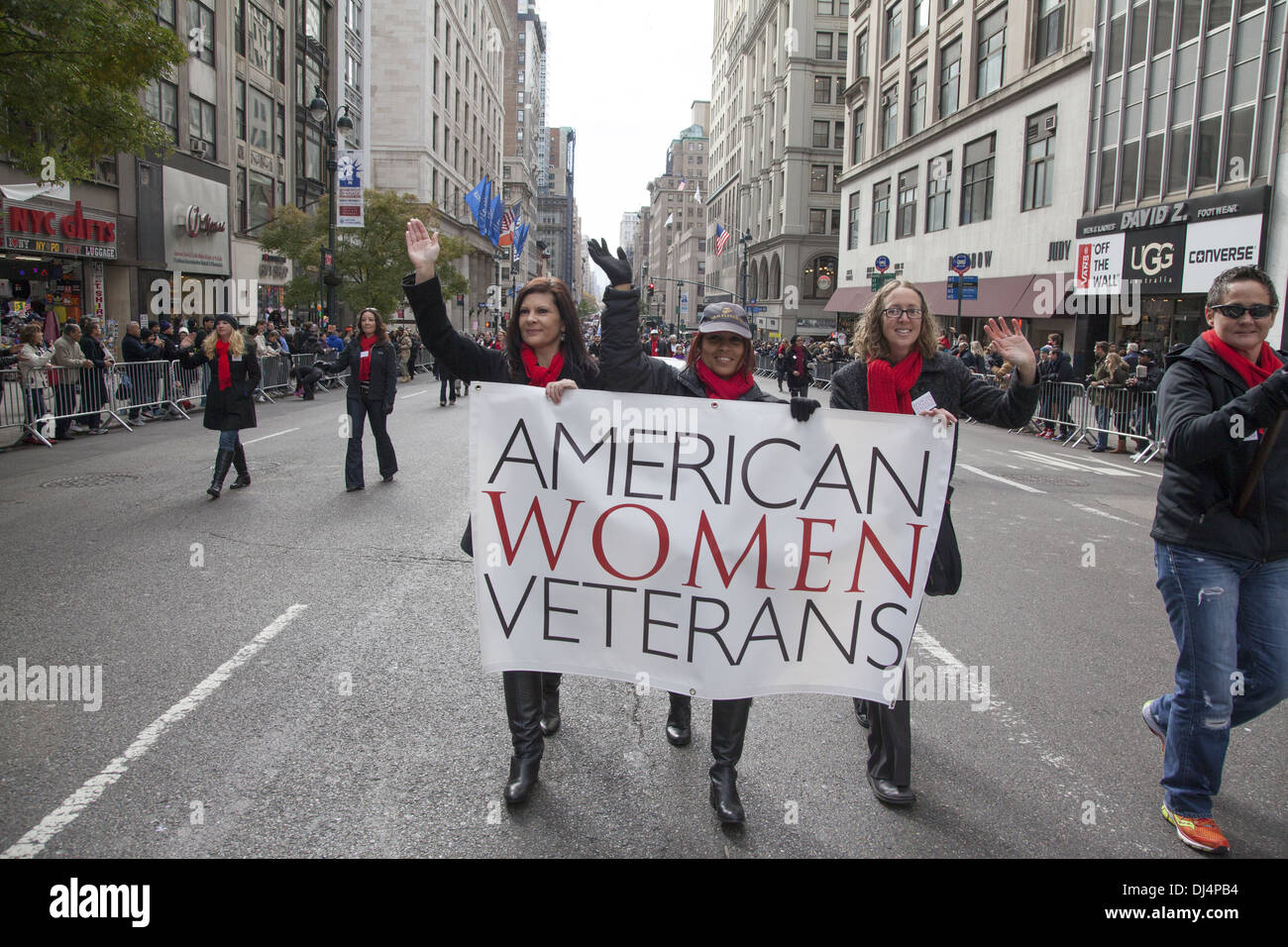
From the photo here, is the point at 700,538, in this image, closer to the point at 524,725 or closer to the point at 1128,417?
the point at 524,725

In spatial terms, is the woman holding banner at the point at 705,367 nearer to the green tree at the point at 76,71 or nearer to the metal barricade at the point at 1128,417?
the green tree at the point at 76,71

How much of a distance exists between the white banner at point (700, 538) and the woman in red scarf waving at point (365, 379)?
282 inches

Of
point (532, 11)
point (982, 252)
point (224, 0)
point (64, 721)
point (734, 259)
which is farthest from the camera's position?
point (532, 11)

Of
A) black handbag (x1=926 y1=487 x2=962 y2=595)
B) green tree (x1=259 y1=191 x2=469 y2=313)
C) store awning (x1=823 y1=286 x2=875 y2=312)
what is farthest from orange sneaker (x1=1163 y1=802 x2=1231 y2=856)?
store awning (x1=823 y1=286 x2=875 y2=312)

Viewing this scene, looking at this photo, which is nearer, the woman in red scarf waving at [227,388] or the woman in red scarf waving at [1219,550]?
the woman in red scarf waving at [1219,550]

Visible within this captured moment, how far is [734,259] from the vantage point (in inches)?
3853

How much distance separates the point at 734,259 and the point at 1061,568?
3672 inches

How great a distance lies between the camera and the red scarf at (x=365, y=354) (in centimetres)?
1056

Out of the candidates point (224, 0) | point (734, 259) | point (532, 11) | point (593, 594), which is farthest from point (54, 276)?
point (532, 11)

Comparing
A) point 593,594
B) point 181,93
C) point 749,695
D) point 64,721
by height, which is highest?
point 181,93

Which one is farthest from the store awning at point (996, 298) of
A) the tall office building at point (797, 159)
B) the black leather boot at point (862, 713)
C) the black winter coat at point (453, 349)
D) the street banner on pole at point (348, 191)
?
the tall office building at point (797, 159)

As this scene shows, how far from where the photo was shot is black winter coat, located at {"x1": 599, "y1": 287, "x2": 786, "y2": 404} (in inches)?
148

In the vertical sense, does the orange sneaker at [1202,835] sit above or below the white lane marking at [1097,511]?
below
